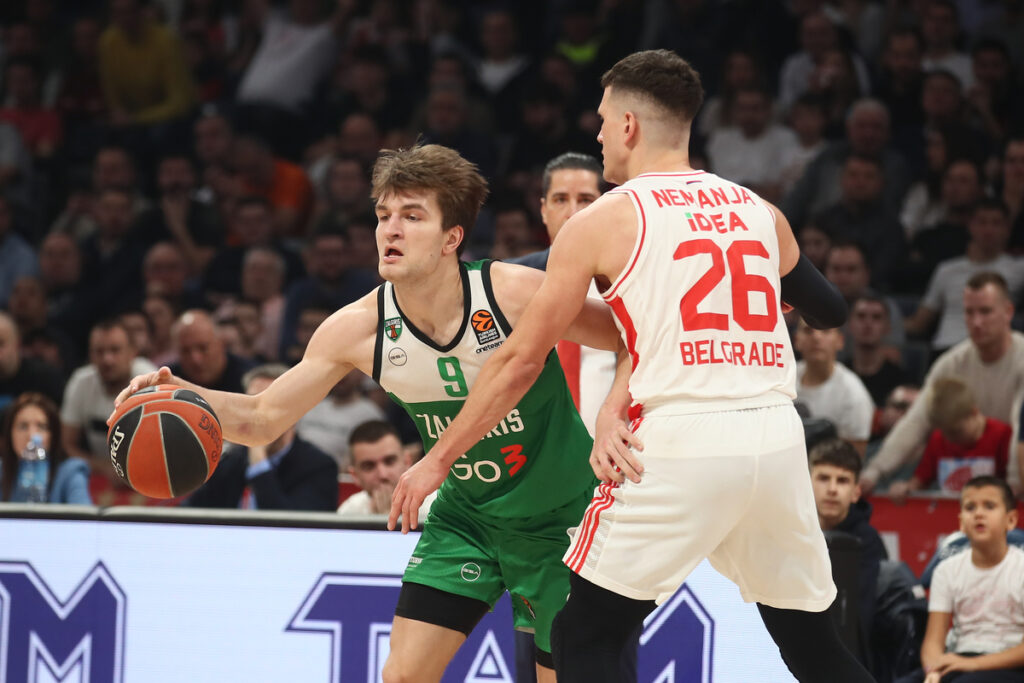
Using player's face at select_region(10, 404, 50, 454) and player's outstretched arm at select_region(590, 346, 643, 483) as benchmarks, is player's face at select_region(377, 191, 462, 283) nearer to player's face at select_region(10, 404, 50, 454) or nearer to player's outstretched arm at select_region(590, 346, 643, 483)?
player's outstretched arm at select_region(590, 346, 643, 483)

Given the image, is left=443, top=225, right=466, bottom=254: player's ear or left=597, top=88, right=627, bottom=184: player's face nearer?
left=597, top=88, right=627, bottom=184: player's face

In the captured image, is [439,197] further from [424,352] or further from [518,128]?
[518,128]

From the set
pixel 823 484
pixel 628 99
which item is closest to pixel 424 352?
pixel 628 99

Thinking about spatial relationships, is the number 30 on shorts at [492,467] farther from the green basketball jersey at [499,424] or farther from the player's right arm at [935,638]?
the player's right arm at [935,638]

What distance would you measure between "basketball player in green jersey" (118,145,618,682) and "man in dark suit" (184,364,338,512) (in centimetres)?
250

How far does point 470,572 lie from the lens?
3.95 meters

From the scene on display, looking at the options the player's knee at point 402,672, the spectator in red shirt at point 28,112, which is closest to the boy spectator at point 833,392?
the player's knee at point 402,672

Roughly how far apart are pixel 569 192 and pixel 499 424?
4.79 ft

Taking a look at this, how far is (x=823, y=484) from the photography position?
566 centimetres

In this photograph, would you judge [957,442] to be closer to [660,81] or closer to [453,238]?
[453,238]

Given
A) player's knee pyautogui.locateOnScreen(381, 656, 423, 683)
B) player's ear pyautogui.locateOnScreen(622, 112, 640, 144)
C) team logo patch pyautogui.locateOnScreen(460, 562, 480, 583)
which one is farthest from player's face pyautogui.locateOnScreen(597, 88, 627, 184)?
player's knee pyautogui.locateOnScreen(381, 656, 423, 683)

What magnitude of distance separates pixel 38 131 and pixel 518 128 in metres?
4.69

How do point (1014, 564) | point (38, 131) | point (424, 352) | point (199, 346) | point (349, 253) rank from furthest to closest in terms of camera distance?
point (38, 131)
point (349, 253)
point (199, 346)
point (1014, 564)
point (424, 352)

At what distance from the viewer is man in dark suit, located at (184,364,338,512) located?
6.42 meters
